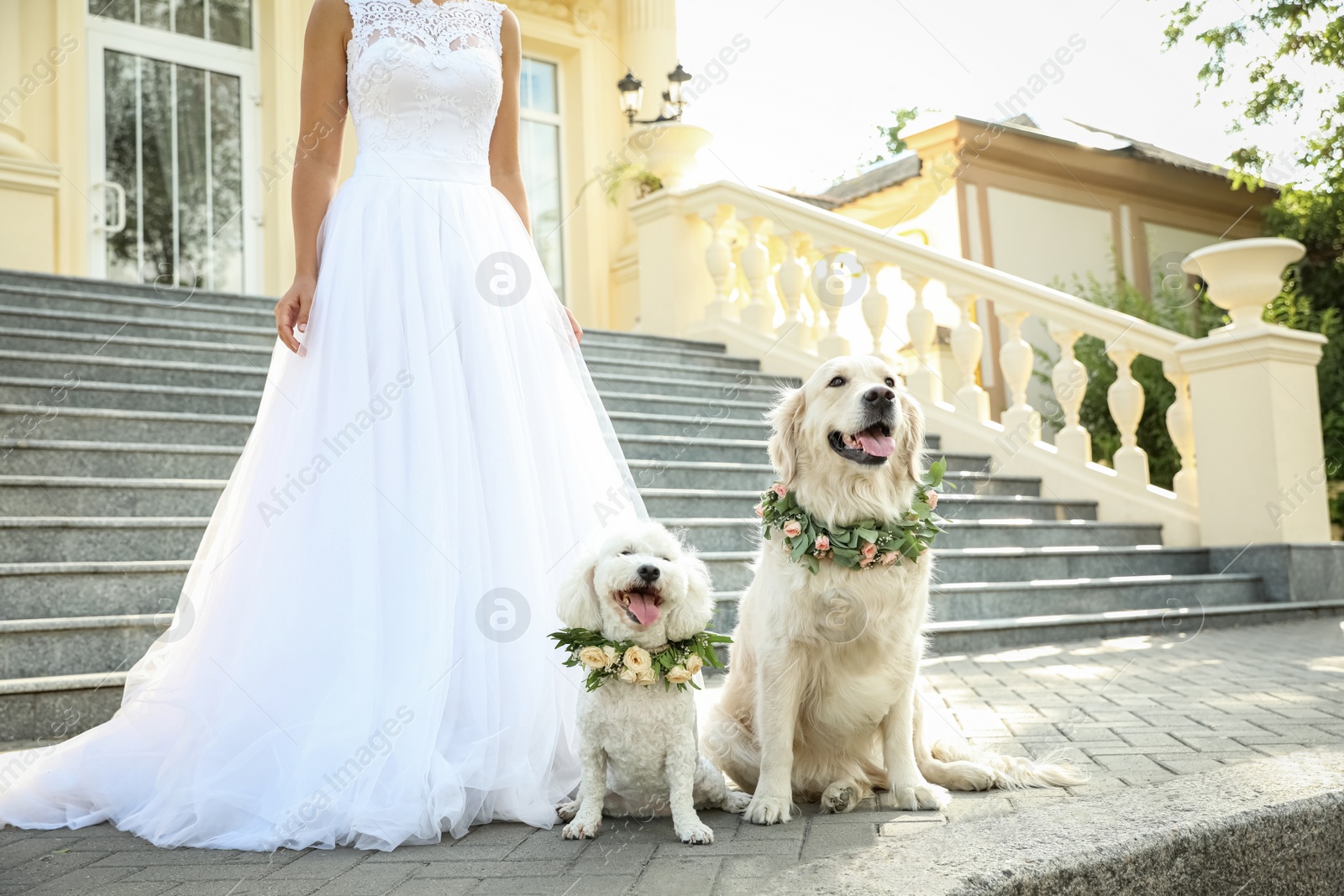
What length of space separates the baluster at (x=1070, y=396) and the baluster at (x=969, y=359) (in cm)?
54

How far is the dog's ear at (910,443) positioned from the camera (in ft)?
10.3

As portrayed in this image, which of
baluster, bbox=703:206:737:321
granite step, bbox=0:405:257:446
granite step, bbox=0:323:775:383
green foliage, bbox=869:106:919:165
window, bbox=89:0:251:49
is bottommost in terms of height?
granite step, bbox=0:405:257:446

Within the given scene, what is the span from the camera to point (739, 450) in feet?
23.5

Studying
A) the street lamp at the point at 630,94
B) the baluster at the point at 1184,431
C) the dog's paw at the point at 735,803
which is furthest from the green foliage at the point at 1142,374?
the dog's paw at the point at 735,803

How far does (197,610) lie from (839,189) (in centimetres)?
1365

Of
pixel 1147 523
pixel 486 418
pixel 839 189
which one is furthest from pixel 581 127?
pixel 486 418

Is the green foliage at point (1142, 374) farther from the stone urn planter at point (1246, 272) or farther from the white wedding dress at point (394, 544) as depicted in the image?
the white wedding dress at point (394, 544)

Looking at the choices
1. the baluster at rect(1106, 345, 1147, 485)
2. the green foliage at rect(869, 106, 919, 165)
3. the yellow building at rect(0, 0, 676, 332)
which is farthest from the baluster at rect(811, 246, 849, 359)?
the green foliage at rect(869, 106, 919, 165)

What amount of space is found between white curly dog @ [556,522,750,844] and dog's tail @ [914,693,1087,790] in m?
0.76

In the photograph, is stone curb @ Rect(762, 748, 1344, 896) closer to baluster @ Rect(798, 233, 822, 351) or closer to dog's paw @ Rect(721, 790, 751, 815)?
dog's paw @ Rect(721, 790, 751, 815)

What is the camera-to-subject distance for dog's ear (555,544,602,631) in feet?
9.16

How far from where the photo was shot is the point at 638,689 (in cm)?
276

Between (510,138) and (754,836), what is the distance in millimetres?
2490

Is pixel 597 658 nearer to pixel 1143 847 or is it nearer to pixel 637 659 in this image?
pixel 637 659
